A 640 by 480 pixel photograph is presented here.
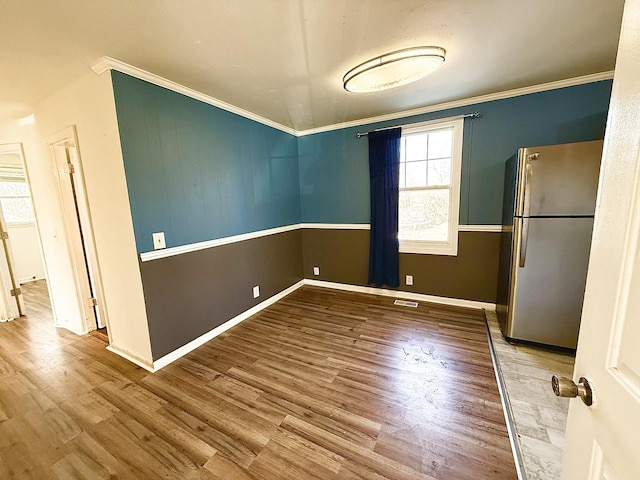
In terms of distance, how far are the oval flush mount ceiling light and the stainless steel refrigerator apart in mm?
1127

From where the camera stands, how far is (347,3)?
1.39 metres

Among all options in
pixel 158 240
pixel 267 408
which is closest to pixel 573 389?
pixel 267 408

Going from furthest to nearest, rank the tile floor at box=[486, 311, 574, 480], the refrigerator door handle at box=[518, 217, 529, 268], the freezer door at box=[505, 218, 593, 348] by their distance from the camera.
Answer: the refrigerator door handle at box=[518, 217, 529, 268] < the freezer door at box=[505, 218, 593, 348] < the tile floor at box=[486, 311, 574, 480]

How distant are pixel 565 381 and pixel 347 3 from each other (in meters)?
1.91

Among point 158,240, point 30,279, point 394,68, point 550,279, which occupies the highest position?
point 394,68

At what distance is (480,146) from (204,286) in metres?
3.44

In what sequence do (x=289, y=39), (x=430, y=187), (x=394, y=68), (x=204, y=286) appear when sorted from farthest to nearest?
(x=430, y=187) < (x=204, y=286) < (x=394, y=68) < (x=289, y=39)

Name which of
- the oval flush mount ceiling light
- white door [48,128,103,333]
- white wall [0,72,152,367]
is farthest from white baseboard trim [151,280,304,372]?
the oval flush mount ceiling light

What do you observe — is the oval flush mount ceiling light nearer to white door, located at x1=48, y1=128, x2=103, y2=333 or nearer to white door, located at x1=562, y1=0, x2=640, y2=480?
white door, located at x1=562, y1=0, x2=640, y2=480

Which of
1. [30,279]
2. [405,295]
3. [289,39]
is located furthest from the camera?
[30,279]

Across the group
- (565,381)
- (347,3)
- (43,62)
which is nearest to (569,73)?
(347,3)

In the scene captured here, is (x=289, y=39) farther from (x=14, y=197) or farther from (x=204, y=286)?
(x=14, y=197)

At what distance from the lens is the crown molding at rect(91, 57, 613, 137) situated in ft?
6.13

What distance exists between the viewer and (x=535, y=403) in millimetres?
1690
